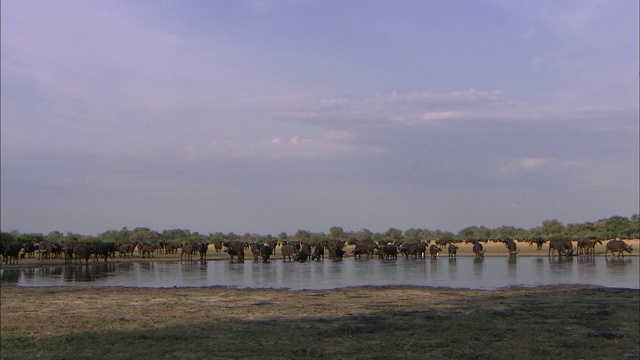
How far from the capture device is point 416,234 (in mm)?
130125

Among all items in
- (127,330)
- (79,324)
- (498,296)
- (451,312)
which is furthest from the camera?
(498,296)

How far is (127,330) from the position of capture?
1380 cm

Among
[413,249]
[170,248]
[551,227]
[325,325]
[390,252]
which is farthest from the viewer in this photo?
[551,227]

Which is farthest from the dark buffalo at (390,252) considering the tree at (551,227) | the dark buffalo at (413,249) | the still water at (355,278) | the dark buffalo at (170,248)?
the tree at (551,227)

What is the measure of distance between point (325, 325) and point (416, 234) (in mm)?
117445

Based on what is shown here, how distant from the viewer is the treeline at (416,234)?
3302 inches

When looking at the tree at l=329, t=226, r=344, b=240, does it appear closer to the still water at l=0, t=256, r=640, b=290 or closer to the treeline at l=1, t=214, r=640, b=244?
the treeline at l=1, t=214, r=640, b=244

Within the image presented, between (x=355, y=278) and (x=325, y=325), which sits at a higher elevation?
(x=325, y=325)

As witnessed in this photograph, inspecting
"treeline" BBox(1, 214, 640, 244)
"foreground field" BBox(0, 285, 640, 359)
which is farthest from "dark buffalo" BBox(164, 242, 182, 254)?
"foreground field" BBox(0, 285, 640, 359)

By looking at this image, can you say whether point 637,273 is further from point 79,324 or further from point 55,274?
point 55,274

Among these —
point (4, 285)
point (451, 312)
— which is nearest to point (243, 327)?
point (451, 312)

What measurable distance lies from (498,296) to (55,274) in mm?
24555

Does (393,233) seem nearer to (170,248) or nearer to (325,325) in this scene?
(170,248)

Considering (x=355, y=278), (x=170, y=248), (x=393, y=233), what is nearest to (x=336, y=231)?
(x=393, y=233)
